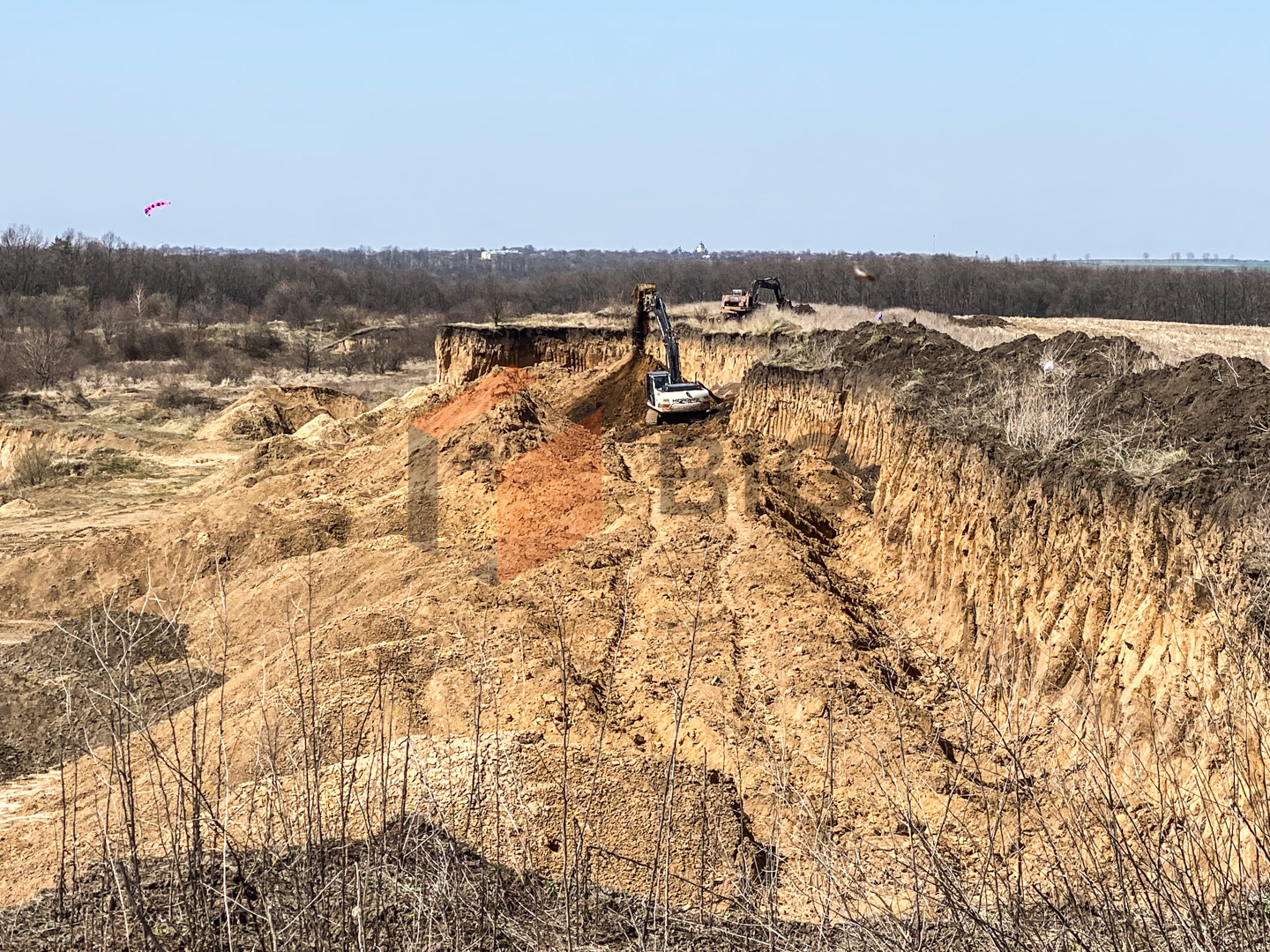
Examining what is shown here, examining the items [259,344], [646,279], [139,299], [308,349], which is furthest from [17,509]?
[646,279]

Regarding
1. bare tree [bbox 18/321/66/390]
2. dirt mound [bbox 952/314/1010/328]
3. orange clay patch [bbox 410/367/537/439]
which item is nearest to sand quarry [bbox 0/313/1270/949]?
orange clay patch [bbox 410/367/537/439]

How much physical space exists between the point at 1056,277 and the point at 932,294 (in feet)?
46.6

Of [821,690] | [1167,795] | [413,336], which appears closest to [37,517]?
[821,690]

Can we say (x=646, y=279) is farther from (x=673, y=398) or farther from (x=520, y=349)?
(x=673, y=398)

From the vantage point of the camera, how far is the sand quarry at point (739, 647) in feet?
19.9

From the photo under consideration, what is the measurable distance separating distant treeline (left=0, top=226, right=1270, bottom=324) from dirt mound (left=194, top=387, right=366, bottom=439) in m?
32.2

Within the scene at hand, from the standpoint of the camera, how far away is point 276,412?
39.0 m

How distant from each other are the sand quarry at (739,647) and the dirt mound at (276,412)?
13.1m

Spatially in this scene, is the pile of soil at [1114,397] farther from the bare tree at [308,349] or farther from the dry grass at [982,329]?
the bare tree at [308,349]

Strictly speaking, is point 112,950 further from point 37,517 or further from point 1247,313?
point 1247,313

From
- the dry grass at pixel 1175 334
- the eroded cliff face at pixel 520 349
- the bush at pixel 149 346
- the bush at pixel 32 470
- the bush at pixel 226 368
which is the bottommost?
the bush at pixel 32 470

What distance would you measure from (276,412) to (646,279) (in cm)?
7526

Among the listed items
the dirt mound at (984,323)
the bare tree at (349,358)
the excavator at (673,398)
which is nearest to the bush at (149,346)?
the bare tree at (349,358)

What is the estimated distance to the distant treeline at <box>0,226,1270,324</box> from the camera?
82.2 metres
